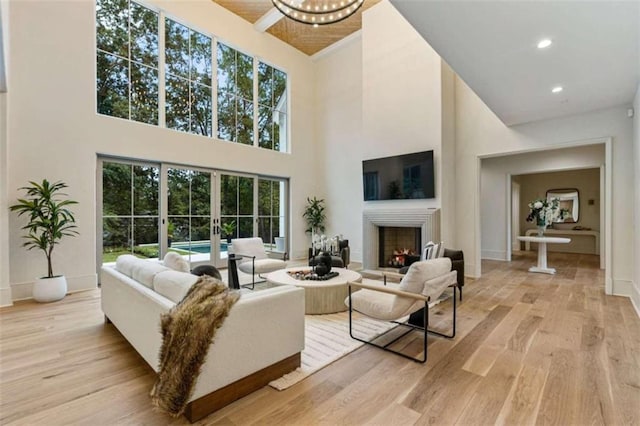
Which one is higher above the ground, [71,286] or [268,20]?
[268,20]

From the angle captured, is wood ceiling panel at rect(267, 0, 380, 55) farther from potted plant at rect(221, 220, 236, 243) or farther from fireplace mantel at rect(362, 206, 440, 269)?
potted plant at rect(221, 220, 236, 243)

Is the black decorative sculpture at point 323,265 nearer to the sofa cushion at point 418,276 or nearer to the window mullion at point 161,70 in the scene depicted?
the sofa cushion at point 418,276

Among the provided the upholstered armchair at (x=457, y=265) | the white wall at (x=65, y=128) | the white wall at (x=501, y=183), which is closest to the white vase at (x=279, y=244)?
the white wall at (x=65, y=128)

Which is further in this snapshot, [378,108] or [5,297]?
[378,108]

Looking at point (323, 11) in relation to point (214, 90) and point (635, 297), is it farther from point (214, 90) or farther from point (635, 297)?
point (635, 297)

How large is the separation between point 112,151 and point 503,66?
232 inches

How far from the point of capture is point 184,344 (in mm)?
1680

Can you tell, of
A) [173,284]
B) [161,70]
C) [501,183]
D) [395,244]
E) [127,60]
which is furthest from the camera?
[501,183]

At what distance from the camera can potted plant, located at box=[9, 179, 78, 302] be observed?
13.2 feet

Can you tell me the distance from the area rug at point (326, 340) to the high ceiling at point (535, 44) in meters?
2.87

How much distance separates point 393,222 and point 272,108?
4.44 metres

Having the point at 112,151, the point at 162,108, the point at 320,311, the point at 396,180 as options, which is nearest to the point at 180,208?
the point at 112,151

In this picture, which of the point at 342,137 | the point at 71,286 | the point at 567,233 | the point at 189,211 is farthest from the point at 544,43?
the point at 567,233

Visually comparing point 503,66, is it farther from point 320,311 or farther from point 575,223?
point 575,223
